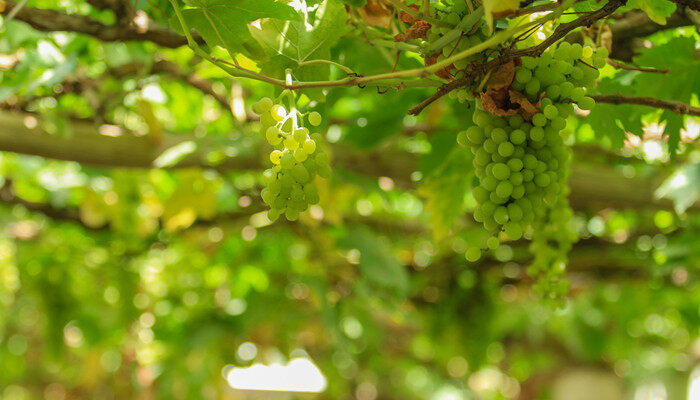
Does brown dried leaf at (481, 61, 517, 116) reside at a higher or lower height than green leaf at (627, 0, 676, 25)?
lower

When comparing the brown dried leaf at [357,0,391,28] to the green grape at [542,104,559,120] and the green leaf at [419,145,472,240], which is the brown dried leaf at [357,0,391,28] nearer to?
the green grape at [542,104,559,120]

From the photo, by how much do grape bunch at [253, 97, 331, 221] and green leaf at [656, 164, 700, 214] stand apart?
0.63 metres

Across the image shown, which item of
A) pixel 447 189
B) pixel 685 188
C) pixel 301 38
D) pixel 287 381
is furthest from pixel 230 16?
pixel 287 381

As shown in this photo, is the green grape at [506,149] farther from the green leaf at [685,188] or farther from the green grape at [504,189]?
the green leaf at [685,188]

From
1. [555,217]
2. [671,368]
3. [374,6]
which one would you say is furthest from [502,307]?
[671,368]

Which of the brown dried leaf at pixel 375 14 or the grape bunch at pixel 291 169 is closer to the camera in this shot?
the grape bunch at pixel 291 169

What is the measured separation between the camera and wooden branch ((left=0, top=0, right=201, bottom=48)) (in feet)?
2.71

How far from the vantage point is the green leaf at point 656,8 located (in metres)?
0.50

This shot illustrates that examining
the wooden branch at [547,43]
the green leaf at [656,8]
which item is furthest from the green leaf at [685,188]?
the wooden branch at [547,43]

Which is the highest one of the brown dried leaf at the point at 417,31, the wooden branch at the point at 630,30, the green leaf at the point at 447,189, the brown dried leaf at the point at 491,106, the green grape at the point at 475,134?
the wooden branch at the point at 630,30

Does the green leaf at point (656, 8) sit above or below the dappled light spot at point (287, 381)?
above

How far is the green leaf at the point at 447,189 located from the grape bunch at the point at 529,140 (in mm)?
400

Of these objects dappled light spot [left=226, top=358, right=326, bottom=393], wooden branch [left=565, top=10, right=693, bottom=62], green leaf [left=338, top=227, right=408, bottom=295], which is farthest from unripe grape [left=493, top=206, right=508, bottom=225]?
dappled light spot [left=226, top=358, right=326, bottom=393]

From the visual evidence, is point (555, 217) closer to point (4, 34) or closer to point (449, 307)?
point (4, 34)
